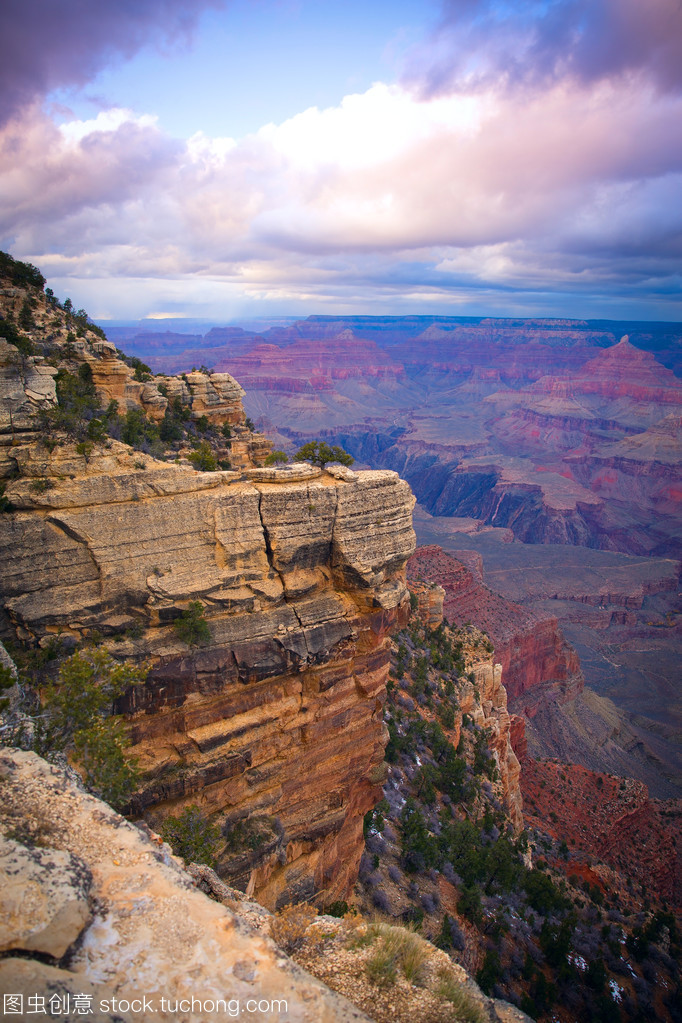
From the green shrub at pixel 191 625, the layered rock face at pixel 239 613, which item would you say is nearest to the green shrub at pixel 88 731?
the layered rock face at pixel 239 613

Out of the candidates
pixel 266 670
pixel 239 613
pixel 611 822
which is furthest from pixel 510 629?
pixel 239 613

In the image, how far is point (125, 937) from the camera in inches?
323

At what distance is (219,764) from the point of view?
68.2 ft

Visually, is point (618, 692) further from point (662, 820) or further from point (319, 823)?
point (319, 823)

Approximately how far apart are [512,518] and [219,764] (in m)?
167

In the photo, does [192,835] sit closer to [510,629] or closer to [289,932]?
[289,932]

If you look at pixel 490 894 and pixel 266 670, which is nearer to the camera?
pixel 266 670

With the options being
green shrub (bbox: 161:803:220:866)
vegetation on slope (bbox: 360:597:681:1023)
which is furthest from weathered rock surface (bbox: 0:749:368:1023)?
vegetation on slope (bbox: 360:597:681:1023)

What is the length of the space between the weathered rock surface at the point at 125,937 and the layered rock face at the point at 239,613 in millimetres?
9804

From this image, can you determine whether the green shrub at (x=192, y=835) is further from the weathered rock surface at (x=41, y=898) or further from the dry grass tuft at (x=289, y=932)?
the weathered rock surface at (x=41, y=898)

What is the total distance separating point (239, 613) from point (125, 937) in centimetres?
1350

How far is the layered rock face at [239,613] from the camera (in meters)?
19.0

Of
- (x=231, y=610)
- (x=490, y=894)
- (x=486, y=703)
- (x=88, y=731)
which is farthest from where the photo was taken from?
(x=486, y=703)

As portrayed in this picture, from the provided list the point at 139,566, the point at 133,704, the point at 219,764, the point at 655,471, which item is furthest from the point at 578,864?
the point at 655,471
